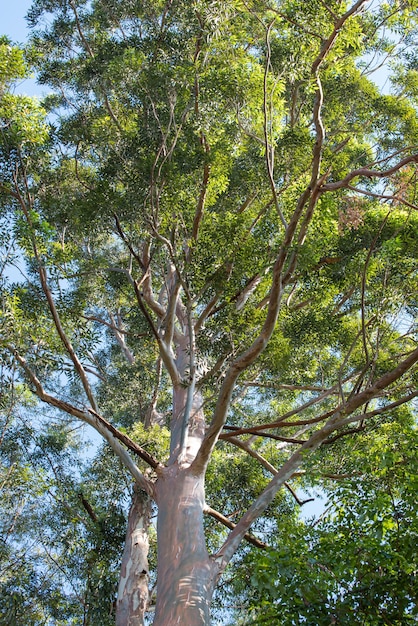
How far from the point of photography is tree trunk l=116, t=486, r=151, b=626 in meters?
6.86

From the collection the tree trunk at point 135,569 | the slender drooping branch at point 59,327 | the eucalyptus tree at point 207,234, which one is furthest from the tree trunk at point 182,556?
the tree trunk at point 135,569

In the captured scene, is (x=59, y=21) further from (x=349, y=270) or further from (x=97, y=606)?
(x=97, y=606)

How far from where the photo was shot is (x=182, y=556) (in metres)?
5.09

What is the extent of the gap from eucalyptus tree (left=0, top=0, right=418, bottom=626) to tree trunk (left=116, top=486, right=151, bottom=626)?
2cm

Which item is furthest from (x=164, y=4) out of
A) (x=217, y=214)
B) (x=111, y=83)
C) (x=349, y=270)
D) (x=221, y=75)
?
(x=349, y=270)

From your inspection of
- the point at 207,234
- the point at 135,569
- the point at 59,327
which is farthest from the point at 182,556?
the point at 207,234

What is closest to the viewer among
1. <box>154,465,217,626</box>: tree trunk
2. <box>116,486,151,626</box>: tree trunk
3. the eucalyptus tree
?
<box>154,465,217,626</box>: tree trunk

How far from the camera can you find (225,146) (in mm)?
7672

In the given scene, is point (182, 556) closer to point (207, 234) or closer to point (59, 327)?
point (59, 327)

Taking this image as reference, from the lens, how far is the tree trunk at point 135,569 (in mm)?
6855

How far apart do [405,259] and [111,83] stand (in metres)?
5.28

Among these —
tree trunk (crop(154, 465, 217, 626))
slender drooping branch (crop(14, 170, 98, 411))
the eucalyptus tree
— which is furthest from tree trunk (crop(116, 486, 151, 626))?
slender drooping branch (crop(14, 170, 98, 411))

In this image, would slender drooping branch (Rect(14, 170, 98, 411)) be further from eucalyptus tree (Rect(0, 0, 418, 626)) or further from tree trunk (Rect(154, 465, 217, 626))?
tree trunk (Rect(154, 465, 217, 626))

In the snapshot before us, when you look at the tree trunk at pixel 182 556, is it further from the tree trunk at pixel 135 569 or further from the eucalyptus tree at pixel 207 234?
the tree trunk at pixel 135 569
